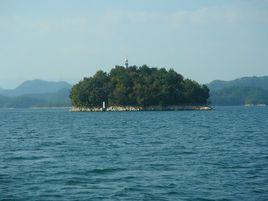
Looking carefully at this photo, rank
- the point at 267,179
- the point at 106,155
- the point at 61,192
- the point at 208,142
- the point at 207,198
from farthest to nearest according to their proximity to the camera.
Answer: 1. the point at 208,142
2. the point at 106,155
3. the point at 267,179
4. the point at 61,192
5. the point at 207,198

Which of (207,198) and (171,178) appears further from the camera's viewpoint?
(171,178)

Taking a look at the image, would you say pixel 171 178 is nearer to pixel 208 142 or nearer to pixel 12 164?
pixel 12 164

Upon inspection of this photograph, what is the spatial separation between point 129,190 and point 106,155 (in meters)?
13.9

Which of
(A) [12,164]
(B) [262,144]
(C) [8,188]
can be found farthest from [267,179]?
(B) [262,144]

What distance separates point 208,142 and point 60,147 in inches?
539

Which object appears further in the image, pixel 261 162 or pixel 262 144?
pixel 262 144

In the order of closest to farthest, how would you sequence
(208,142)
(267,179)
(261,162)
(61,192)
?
(61,192) < (267,179) < (261,162) < (208,142)

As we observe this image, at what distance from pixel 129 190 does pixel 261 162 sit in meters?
12.0

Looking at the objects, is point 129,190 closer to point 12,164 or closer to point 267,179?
point 267,179

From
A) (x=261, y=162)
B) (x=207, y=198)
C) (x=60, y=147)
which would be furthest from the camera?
(x=60, y=147)

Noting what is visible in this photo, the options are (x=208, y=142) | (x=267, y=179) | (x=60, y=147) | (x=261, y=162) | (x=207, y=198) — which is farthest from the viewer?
(x=208, y=142)

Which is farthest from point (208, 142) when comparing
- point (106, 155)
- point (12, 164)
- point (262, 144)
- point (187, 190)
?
point (187, 190)

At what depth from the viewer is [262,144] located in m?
46.3

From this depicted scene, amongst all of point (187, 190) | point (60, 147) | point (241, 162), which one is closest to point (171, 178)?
point (187, 190)
